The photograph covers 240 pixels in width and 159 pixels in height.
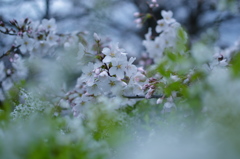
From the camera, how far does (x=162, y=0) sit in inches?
277

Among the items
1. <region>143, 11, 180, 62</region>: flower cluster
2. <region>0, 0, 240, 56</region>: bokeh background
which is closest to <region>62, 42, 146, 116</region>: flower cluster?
<region>143, 11, 180, 62</region>: flower cluster

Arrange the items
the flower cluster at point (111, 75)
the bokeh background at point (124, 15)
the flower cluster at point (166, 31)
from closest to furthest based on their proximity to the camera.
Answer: the flower cluster at point (111, 75)
the flower cluster at point (166, 31)
the bokeh background at point (124, 15)

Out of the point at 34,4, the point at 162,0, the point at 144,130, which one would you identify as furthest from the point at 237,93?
the point at 162,0

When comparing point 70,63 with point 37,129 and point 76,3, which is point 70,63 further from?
point 76,3

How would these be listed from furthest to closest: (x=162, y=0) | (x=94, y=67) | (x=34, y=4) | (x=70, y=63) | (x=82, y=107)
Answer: (x=162, y=0) → (x=34, y=4) → (x=70, y=63) → (x=82, y=107) → (x=94, y=67)

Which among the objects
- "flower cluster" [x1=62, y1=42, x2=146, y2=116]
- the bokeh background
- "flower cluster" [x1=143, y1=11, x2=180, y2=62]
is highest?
the bokeh background

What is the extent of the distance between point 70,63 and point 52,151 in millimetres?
1567

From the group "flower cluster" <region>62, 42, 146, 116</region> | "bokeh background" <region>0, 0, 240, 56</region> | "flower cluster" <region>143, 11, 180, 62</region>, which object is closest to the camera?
"flower cluster" <region>62, 42, 146, 116</region>

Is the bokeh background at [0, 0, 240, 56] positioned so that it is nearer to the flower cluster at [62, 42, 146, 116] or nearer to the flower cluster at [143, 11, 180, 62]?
the flower cluster at [143, 11, 180, 62]

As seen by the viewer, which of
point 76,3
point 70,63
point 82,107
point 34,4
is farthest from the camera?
point 76,3

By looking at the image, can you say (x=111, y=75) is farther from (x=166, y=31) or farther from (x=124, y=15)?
(x=124, y=15)

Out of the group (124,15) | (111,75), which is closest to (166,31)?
(111,75)

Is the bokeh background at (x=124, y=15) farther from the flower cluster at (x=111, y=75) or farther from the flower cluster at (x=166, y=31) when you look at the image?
the flower cluster at (x=111, y=75)

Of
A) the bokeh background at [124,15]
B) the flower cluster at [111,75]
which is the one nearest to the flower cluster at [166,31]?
the flower cluster at [111,75]
